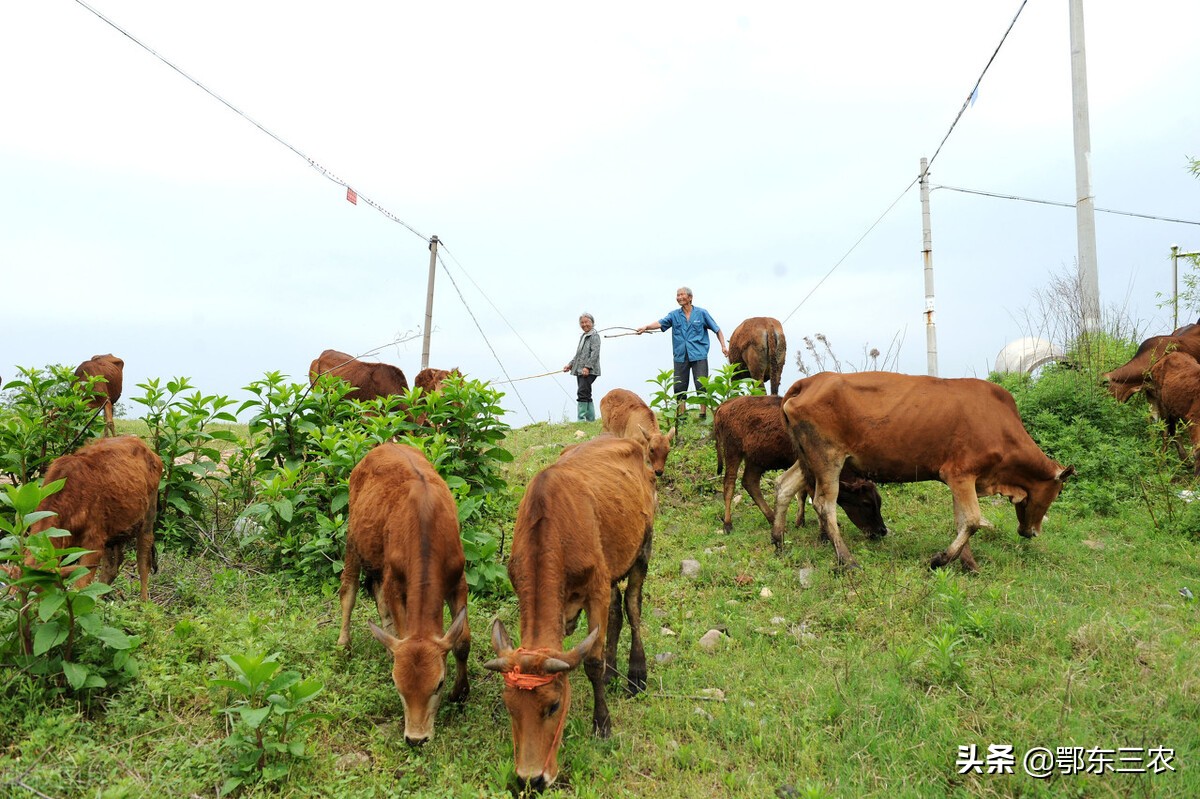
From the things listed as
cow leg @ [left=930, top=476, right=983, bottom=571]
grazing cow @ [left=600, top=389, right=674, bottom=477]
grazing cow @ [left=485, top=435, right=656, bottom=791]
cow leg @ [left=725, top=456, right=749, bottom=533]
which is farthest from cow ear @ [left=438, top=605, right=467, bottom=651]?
grazing cow @ [left=600, top=389, right=674, bottom=477]

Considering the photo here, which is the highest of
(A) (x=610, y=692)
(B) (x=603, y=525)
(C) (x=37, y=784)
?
(B) (x=603, y=525)

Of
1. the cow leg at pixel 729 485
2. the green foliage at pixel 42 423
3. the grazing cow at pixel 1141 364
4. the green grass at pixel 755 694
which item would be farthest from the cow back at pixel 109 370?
the grazing cow at pixel 1141 364

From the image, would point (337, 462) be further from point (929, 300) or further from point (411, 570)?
point (929, 300)

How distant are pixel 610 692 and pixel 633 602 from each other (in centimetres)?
67

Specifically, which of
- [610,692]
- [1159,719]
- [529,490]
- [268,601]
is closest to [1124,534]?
[1159,719]

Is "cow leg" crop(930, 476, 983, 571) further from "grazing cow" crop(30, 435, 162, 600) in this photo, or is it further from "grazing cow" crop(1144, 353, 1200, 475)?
"grazing cow" crop(30, 435, 162, 600)

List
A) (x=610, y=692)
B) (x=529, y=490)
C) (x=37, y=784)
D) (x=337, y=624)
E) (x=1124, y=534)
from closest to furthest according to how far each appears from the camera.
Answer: (x=37, y=784) → (x=529, y=490) → (x=610, y=692) → (x=337, y=624) → (x=1124, y=534)

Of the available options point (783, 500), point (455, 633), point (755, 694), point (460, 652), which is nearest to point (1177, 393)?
point (783, 500)

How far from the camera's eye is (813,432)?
8.71 metres

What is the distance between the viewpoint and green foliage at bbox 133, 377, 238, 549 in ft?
26.6

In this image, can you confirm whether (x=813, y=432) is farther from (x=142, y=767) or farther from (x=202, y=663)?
(x=142, y=767)

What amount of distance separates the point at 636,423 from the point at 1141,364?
7.45 m

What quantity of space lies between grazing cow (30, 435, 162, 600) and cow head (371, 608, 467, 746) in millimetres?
2611

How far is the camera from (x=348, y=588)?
20.6 ft
